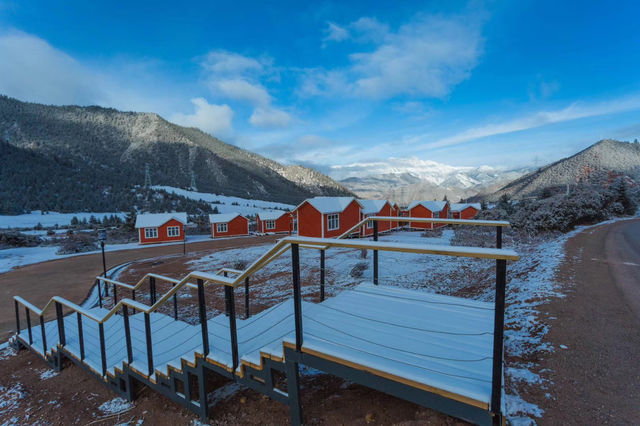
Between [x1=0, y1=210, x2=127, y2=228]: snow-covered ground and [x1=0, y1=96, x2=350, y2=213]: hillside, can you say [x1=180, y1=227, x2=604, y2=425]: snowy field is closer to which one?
[x1=0, y1=210, x2=127, y2=228]: snow-covered ground

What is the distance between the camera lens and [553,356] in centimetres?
368

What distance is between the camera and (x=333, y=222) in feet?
87.8

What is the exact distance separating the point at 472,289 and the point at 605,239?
9.18 m

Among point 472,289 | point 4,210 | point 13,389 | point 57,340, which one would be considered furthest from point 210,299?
point 4,210

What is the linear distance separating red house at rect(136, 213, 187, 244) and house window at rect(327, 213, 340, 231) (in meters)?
17.2

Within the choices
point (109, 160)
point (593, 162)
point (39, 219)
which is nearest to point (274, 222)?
point (39, 219)

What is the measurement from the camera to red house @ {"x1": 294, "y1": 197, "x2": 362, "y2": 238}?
25.9 metres

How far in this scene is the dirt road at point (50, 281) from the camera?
38.9ft

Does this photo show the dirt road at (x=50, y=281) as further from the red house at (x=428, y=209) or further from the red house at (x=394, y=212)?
the red house at (x=428, y=209)

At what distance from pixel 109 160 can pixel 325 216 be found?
323ft

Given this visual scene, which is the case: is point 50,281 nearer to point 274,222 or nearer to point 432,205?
point 274,222

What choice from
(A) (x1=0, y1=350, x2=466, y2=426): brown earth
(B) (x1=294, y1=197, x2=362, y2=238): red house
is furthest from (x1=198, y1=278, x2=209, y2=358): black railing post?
(B) (x1=294, y1=197, x2=362, y2=238): red house

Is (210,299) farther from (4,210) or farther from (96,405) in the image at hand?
(4,210)

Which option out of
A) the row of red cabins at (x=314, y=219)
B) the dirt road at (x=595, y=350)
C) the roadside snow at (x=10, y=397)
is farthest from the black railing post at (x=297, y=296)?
the row of red cabins at (x=314, y=219)
